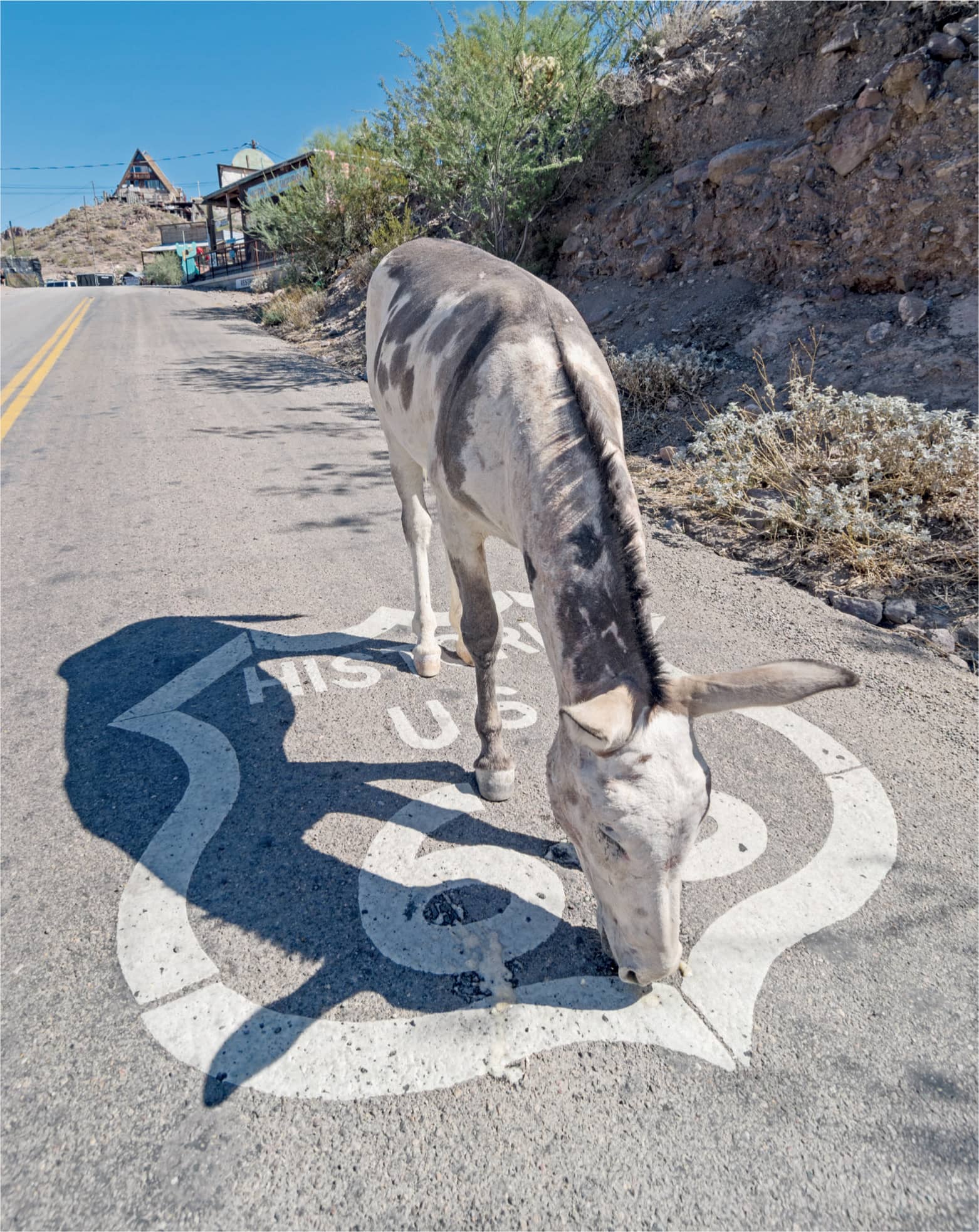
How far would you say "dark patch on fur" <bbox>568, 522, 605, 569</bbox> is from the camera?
6.54 ft

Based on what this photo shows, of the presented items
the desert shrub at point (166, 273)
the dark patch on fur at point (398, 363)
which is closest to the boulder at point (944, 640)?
the dark patch on fur at point (398, 363)

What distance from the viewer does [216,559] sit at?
529 centimetres

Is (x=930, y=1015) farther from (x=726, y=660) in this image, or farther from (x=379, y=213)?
(x=379, y=213)

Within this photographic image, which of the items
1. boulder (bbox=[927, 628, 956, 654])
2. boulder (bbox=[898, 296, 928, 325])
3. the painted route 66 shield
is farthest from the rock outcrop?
the painted route 66 shield

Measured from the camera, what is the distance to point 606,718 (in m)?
1.63

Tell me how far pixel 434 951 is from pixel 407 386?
2.53 metres

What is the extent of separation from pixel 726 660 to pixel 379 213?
20.2m

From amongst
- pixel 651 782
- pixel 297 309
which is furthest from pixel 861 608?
pixel 297 309

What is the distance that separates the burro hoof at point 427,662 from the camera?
3.82 meters

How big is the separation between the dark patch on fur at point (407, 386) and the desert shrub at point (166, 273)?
4729 centimetres

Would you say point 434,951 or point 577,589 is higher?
point 577,589

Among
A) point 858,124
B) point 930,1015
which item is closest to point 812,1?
point 858,124

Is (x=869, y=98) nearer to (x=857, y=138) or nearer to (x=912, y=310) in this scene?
(x=857, y=138)

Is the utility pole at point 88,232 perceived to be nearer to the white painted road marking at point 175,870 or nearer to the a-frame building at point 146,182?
the a-frame building at point 146,182
